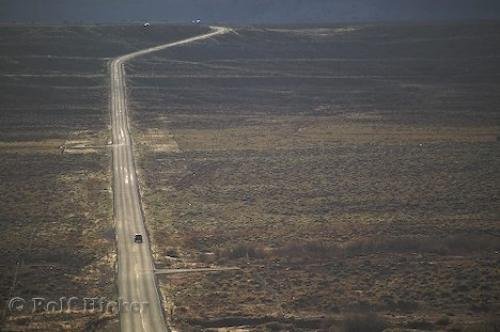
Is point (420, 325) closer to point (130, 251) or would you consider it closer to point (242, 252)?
point (242, 252)

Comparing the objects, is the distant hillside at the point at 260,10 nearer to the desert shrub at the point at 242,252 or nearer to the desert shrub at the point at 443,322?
the desert shrub at the point at 242,252

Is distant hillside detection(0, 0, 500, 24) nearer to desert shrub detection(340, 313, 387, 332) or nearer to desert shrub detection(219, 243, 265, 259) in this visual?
desert shrub detection(219, 243, 265, 259)

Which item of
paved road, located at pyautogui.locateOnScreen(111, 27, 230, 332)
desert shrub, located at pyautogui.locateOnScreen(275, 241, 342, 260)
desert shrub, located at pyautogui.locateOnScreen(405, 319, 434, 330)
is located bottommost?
desert shrub, located at pyautogui.locateOnScreen(405, 319, 434, 330)

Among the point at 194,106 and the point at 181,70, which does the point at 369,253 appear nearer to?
the point at 194,106

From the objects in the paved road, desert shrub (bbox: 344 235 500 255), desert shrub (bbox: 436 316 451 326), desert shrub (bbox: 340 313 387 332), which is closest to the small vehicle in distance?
the paved road

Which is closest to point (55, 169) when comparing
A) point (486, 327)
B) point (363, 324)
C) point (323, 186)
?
point (323, 186)
